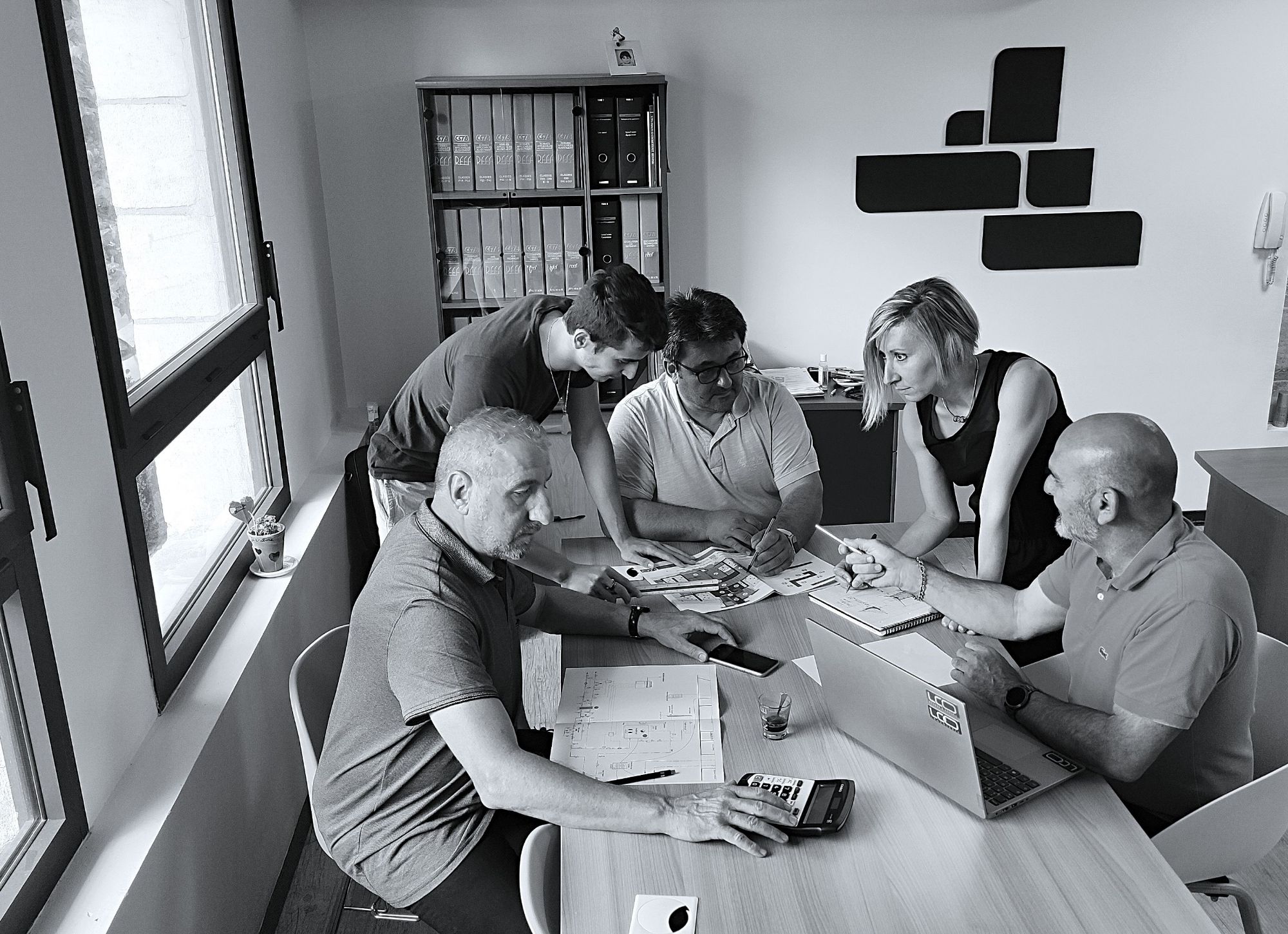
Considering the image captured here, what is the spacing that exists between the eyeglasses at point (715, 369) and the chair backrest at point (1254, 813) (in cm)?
140

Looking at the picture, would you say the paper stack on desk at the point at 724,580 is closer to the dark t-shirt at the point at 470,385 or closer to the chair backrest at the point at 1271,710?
the dark t-shirt at the point at 470,385

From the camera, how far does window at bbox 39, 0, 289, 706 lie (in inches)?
83.1

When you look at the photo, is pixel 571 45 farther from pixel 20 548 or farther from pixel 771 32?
pixel 20 548

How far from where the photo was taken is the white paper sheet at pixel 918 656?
2.04 m

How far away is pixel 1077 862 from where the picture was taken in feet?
4.98

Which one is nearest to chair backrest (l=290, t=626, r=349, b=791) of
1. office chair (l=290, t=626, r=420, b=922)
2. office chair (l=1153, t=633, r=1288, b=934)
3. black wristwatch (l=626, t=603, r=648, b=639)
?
office chair (l=290, t=626, r=420, b=922)

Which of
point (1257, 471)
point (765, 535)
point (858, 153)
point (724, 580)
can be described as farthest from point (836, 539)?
point (858, 153)

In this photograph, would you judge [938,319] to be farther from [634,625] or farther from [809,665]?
[634,625]

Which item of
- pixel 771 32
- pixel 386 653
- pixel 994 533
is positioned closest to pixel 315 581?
pixel 386 653

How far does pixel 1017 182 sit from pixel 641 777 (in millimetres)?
3723

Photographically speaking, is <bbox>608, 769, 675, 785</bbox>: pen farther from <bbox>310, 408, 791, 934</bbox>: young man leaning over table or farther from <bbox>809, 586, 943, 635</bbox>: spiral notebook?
<bbox>809, 586, 943, 635</bbox>: spiral notebook

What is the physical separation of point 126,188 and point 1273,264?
15.5 feet

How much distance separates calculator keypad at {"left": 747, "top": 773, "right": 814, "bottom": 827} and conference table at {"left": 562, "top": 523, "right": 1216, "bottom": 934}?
0.15 feet

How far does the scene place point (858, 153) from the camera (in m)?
4.52
